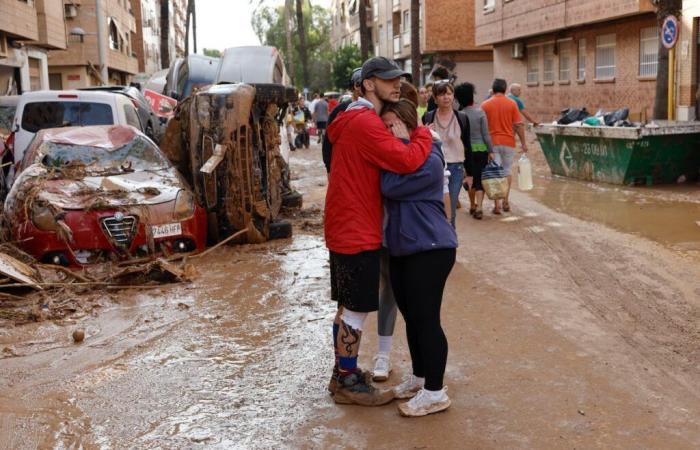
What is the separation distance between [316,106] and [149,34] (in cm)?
4730

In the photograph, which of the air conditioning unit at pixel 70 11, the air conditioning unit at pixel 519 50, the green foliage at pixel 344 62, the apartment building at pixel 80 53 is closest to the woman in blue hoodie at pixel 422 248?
the air conditioning unit at pixel 519 50

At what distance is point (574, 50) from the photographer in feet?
89.9

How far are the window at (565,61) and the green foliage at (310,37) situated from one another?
37604 millimetres

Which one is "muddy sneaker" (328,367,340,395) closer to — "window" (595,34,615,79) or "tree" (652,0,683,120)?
"tree" (652,0,683,120)

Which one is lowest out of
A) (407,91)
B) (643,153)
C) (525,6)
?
(643,153)

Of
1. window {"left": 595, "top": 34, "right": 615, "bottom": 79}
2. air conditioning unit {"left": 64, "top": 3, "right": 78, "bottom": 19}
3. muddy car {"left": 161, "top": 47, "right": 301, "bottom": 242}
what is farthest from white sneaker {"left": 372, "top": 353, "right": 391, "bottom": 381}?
air conditioning unit {"left": 64, "top": 3, "right": 78, "bottom": 19}

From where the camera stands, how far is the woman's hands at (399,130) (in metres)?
4.31

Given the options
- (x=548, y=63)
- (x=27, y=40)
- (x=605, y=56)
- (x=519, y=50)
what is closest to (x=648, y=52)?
(x=605, y=56)

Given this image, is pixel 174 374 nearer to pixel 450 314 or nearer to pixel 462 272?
pixel 450 314

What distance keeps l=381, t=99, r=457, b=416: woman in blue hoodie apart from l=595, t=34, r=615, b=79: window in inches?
859

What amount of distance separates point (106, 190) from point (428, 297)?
17.2 feet

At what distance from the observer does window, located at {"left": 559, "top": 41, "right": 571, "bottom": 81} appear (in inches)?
1103

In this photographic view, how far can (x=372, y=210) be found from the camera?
4.37 metres

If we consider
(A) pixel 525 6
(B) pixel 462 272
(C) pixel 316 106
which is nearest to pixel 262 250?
(B) pixel 462 272
